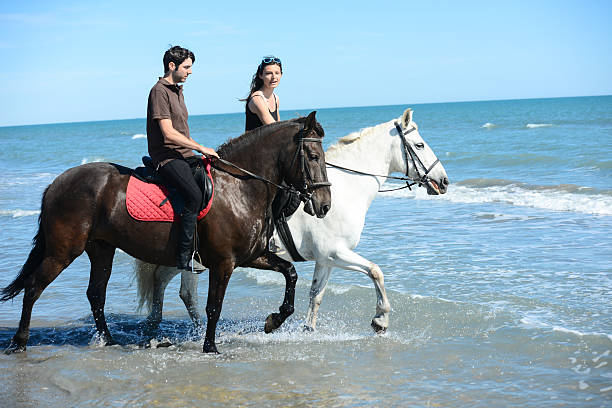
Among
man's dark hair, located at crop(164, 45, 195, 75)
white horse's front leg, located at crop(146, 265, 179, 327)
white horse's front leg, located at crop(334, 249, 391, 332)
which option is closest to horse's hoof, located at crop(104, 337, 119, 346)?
white horse's front leg, located at crop(146, 265, 179, 327)

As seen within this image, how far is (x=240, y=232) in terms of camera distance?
17.4 ft

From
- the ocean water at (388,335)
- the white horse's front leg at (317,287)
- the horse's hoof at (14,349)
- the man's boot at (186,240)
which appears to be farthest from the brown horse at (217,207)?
the white horse's front leg at (317,287)

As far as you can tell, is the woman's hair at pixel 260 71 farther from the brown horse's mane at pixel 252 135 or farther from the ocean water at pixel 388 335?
the ocean water at pixel 388 335

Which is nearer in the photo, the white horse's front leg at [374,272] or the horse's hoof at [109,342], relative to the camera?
the white horse's front leg at [374,272]

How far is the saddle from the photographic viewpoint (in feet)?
17.1

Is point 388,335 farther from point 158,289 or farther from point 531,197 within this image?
point 531,197

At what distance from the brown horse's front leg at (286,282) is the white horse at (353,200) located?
181 millimetres

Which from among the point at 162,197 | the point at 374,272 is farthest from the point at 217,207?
the point at 374,272

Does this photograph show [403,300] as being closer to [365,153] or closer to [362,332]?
[362,332]

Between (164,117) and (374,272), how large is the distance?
7.98 feet

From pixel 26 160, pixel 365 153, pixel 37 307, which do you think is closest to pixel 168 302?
pixel 37 307

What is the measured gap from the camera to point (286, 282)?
5.98 meters

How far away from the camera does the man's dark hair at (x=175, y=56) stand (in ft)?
16.9

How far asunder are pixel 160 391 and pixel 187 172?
1.77 metres
